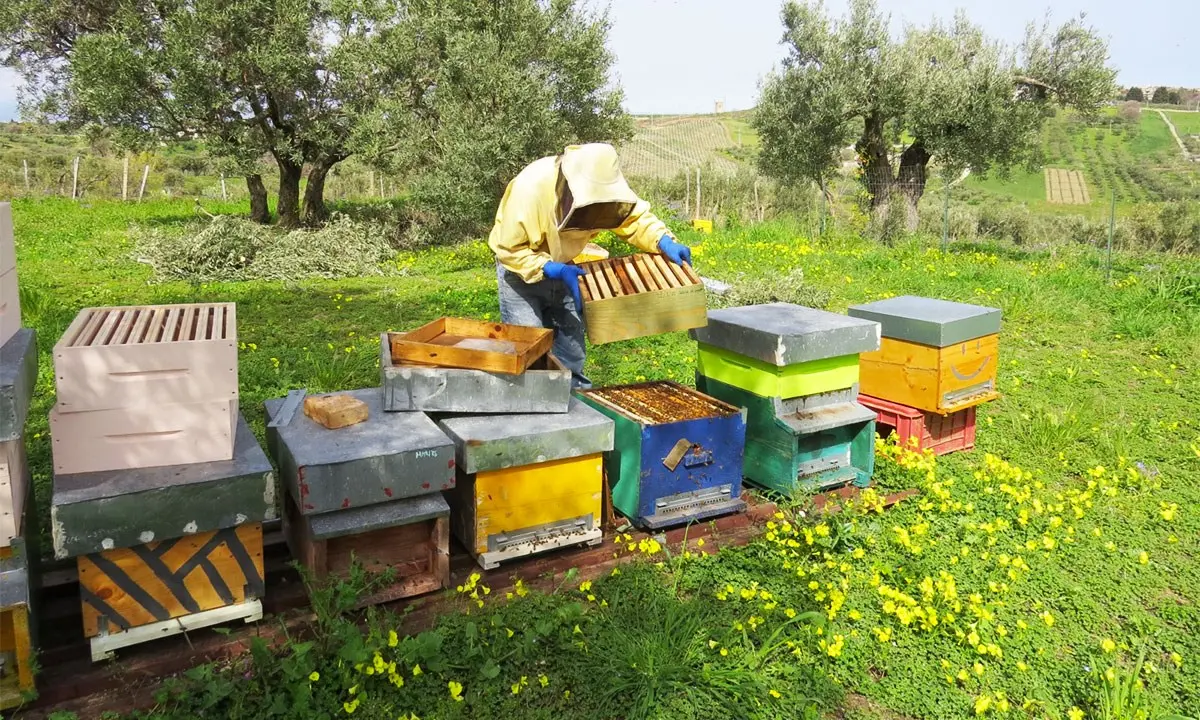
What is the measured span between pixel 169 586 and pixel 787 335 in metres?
2.53

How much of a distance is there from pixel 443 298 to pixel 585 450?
19.1 ft

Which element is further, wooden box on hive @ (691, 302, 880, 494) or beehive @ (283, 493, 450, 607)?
wooden box on hive @ (691, 302, 880, 494)

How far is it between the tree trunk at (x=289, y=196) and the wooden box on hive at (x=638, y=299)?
1109cm

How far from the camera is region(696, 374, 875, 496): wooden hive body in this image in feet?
12.0

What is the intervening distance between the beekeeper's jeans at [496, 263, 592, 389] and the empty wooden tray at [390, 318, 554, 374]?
16 centimetres

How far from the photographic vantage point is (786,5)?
14.2 metres

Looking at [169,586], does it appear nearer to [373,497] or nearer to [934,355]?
[373,497]

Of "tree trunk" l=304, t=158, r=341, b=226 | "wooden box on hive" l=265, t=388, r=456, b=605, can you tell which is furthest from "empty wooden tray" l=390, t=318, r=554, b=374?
"tree trunk" l=304, t=158, r=341, b=226

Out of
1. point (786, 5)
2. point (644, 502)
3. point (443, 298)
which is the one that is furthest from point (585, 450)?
point (786, 5)

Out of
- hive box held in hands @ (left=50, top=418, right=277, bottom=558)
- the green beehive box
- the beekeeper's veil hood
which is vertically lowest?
hive box held in hands @ (left=50, top=418, right=277, bottom=558)

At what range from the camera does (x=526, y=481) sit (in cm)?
307

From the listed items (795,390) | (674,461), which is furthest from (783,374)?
(674,461)

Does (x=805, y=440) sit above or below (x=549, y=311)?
below

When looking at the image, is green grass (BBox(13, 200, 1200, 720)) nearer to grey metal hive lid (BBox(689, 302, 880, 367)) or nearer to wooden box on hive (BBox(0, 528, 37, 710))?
wooden box on hive (BBox(0, 528, 37, 710))
